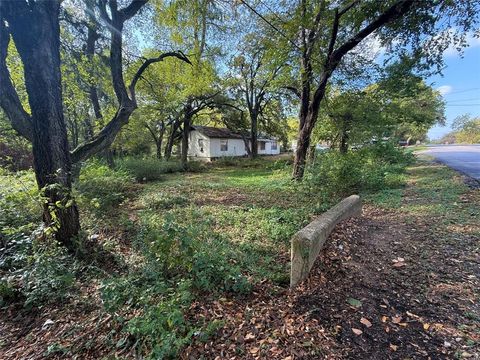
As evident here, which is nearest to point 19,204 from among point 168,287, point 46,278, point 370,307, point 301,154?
point 46,278

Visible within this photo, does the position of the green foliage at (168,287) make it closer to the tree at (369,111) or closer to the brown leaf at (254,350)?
the brown leaf at (254,350)

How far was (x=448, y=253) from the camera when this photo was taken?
3160 mm

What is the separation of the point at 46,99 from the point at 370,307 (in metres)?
5.04

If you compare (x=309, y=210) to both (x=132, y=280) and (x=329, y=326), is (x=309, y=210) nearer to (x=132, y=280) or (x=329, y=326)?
(x=329, y=326)

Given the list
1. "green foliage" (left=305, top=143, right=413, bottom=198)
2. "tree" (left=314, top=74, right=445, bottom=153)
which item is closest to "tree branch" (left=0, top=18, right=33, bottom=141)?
"green foliage" (left=305, top=143, right=413, bottom=198)

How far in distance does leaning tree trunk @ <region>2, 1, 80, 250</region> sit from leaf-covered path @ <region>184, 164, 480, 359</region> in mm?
2813

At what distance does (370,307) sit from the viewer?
7.57 ft

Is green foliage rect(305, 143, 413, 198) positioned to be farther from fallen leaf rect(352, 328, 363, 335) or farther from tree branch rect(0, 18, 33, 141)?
tree branch rect(0, 18, 33, 141)

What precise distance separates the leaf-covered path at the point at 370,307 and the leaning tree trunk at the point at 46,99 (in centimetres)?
281

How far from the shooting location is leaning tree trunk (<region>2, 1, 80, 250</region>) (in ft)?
11.1

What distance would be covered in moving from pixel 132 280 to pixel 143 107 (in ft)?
53.2

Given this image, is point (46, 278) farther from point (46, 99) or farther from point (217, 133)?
point (217, 133)

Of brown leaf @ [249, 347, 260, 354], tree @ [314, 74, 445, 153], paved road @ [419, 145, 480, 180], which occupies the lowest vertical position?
brown leaf @ [249, 347, 260, 354]

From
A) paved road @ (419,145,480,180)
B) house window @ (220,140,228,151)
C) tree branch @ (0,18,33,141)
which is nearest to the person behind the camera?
tree branch @ (0,18,33,141)
